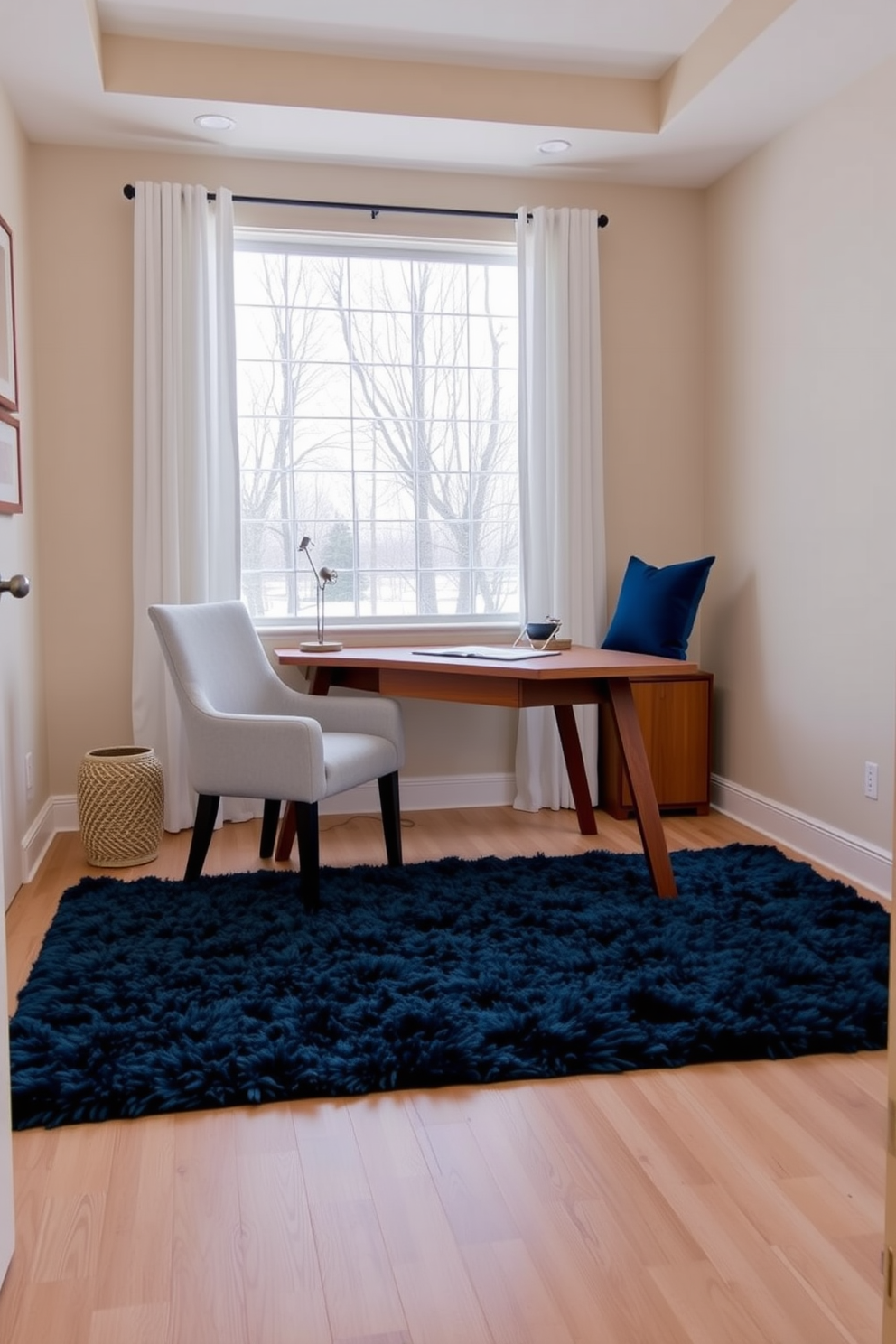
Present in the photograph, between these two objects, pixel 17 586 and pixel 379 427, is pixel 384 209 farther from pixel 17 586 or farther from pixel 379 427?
pixel 17 586

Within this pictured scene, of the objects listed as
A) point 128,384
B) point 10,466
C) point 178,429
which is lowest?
point 10,466

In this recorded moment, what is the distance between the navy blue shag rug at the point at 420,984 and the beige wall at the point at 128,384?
1123 millimetres

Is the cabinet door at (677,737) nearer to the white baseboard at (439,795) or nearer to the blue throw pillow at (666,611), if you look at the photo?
the blue throw pillow at (666,611)

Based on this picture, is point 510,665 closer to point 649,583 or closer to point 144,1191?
point 649,583

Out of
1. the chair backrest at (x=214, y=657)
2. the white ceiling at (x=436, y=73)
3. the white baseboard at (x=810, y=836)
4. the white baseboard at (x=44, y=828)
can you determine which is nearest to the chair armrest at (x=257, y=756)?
the chair backrest at (x=214, y=657)

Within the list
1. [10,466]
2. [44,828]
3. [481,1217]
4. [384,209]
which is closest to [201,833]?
[44,828]

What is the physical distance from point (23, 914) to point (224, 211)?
261cm

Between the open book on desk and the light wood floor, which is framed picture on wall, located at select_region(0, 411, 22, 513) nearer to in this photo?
the open book on desk

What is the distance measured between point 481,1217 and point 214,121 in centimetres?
357

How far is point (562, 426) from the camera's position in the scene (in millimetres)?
4430

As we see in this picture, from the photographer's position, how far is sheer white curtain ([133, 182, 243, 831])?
4090 millimetres

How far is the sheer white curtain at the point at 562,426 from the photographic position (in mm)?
4422

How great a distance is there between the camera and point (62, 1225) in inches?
69.9

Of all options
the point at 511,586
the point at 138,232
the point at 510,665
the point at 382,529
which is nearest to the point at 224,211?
the point at 138,232
